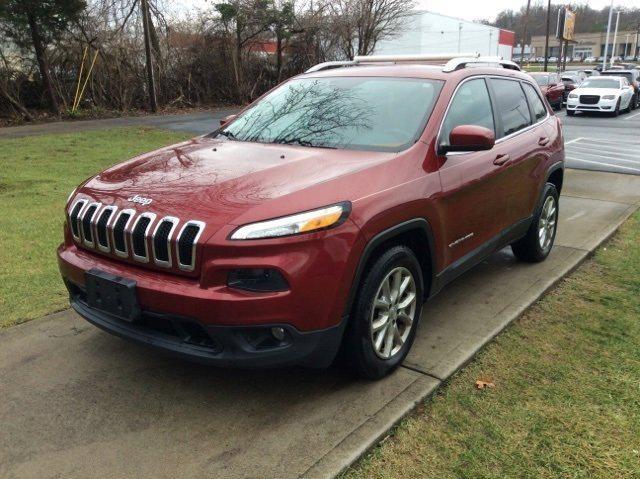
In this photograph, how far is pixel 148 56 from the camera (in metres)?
21.0

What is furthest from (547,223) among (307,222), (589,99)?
(589,99)

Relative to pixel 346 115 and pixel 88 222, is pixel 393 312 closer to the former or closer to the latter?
pixel 346 115

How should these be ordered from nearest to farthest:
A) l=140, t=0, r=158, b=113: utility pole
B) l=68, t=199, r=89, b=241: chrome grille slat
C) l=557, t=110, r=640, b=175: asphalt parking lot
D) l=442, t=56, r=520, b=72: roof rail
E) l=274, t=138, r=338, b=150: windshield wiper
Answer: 1. l=68, t=199, r=89, b=241: chrome grille slat
2. l=274, t=138, r=338, b=150: windshield wiper
3. l=442, t=56, r=520, b=72: roof rail
4. l=557, t=110, r=640, b=175: asphalt parking lot
5. l=140, t=0, r=158, b=113: utility pole

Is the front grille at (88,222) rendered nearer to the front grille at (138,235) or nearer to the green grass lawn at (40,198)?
the front grille at (138,235)

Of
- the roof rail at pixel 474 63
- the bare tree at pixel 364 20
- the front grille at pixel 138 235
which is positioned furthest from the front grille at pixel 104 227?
the bare tree at pixel 364 20

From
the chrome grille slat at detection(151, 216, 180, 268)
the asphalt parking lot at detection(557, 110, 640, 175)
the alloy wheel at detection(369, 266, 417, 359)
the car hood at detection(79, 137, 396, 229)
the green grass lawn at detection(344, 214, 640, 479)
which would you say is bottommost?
the asphalt parking lot at detection(557, 110, 640, 175)

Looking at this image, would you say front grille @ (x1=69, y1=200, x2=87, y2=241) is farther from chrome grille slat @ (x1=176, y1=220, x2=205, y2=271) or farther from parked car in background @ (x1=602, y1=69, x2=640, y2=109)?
parked car in background @ (x1=602, y1=69, x2=640, y2=109)

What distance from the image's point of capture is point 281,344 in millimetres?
2742

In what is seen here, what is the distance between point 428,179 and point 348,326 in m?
1.01

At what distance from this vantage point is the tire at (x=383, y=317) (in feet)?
9.72

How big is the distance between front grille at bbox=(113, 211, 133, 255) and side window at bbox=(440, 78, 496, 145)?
1892mm

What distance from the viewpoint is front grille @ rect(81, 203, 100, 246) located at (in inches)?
120

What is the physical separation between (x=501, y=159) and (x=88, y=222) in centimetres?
279

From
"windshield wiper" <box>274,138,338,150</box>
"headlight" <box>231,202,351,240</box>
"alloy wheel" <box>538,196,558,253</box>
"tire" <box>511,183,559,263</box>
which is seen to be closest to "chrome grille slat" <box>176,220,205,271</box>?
"headlight" <box>231,202,351,240</box>
